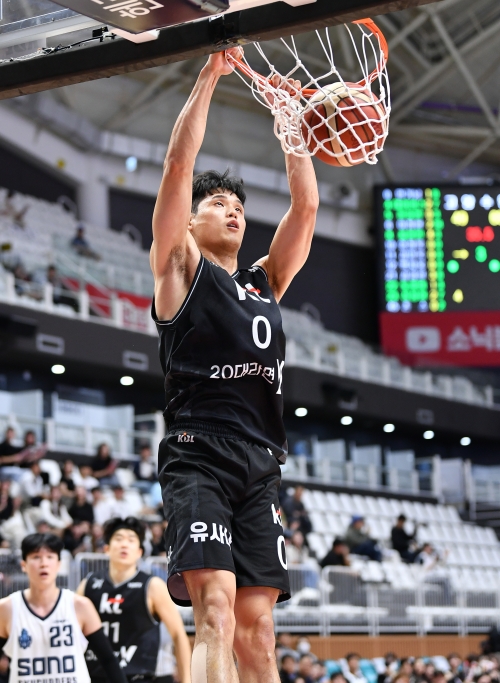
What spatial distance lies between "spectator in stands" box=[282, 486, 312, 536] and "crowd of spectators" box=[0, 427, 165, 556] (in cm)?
202

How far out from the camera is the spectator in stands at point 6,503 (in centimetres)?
1208

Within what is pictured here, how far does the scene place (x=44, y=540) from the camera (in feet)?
18.4

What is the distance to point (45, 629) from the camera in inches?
214

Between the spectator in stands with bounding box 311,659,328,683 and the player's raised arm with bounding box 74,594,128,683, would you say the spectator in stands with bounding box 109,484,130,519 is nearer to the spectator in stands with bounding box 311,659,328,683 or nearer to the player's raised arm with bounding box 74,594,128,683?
the spectator in stands with bounding box 311,659,328,683

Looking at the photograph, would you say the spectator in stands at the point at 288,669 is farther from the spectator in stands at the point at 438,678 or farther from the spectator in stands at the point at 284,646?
the spectator in stands at the point at 438,678

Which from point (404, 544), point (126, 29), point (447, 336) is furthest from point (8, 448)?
point (126, 29)

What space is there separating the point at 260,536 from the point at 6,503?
29.8ft

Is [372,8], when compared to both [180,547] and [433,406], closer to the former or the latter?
[180,547]

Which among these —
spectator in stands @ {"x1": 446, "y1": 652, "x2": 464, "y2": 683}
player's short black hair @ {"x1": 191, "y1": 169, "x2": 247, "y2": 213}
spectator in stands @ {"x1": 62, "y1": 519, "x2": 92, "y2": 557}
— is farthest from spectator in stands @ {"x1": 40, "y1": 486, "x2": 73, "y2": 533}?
player's short black hair @ {"x1": 191, "y1": 169, "x2": 247, "y2": 213}

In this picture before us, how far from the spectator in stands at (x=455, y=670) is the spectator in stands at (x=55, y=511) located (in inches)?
189

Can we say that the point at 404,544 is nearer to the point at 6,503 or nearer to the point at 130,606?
the point at 6,503

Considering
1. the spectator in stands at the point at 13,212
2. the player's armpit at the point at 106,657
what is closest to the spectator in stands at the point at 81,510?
the player's armpit at the point at 106,657

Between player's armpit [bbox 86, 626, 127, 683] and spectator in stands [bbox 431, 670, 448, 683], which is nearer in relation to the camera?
player's armpit [bbox 86, 626, 127, 683]

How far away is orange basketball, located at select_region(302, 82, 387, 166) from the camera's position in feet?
13.5
